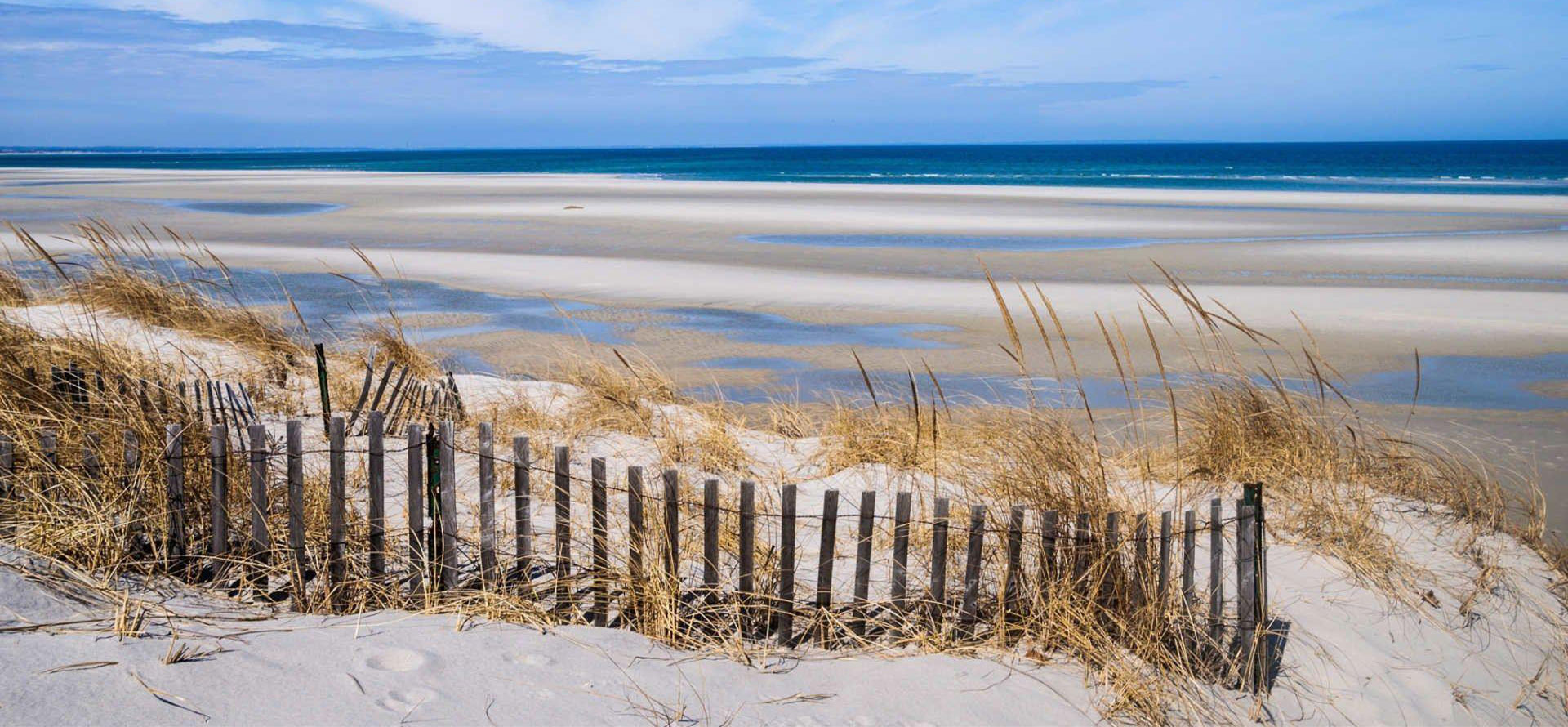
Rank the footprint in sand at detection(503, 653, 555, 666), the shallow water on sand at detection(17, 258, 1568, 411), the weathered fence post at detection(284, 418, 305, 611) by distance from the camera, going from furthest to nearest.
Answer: the shallow water on sand at detection(17, 258, 1568, 411) < the weathered fence post at detection(284, 418, 305, 611) < the footprint in sand at detection(503, 653, 555, 666)

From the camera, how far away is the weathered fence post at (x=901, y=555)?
3658 millimetres

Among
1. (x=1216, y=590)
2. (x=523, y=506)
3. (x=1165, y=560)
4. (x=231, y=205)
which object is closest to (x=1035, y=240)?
(x=1216, y=590)

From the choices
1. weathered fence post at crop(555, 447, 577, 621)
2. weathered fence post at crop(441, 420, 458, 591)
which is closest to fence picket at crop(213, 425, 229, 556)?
weathered fence post at crop(441, 420, 458, 591)

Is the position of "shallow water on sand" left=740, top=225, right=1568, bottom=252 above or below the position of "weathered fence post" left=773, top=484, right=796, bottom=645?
above

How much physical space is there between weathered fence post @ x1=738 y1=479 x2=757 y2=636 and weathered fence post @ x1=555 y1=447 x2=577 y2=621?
593mm

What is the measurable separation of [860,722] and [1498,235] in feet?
89.5

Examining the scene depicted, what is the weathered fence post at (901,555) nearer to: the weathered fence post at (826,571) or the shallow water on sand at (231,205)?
the weathered fence post at (826,571)

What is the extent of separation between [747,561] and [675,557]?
10.1 inches

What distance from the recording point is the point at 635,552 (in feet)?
12.4

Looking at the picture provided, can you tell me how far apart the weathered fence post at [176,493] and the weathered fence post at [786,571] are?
2.08 m

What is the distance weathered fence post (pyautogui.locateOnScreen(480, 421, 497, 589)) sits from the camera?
12.3 feet

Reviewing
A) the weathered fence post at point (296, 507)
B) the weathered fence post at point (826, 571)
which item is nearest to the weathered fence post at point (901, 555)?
the weathered fence post at point (826, 571)

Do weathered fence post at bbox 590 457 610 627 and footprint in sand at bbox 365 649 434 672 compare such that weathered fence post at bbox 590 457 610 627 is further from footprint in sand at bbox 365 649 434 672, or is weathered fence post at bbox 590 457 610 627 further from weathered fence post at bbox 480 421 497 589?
footprint in sand at bbox 365 649 434 672

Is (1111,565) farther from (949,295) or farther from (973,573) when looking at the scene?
(949,295)
